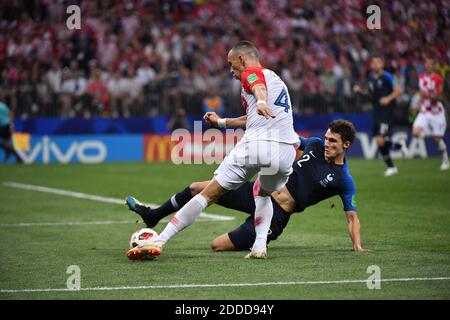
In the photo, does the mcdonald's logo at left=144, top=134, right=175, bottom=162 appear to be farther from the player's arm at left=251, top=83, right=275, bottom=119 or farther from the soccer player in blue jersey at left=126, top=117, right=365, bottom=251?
the player's arm at left=251, top=83, right=275, bottom=119

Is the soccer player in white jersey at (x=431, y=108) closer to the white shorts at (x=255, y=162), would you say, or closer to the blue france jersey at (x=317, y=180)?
the blue france jersey at (x=317, y=180)

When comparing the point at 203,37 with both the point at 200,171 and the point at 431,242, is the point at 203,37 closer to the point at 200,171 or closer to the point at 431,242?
the point at 200,171

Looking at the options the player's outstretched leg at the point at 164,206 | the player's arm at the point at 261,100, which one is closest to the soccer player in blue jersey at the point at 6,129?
the player's outstretched leg at the point at 164,206

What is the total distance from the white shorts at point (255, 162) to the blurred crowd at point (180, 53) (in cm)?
1733

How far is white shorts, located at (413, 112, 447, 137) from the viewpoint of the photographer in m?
21.5

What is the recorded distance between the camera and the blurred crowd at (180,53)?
88.7 ft

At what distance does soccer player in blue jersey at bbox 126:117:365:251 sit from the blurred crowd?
16.4 meters

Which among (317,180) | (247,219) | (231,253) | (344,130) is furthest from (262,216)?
(344,130)

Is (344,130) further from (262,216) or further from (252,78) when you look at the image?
(252,78)

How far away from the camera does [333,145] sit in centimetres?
952

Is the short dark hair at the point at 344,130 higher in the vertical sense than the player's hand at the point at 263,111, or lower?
lower

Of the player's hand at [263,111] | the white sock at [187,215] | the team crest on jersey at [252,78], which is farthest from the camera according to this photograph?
the white sock at [187,215]

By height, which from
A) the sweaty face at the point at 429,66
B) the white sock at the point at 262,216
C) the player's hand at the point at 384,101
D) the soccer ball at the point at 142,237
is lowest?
the soccer ball at the point at 142,237
